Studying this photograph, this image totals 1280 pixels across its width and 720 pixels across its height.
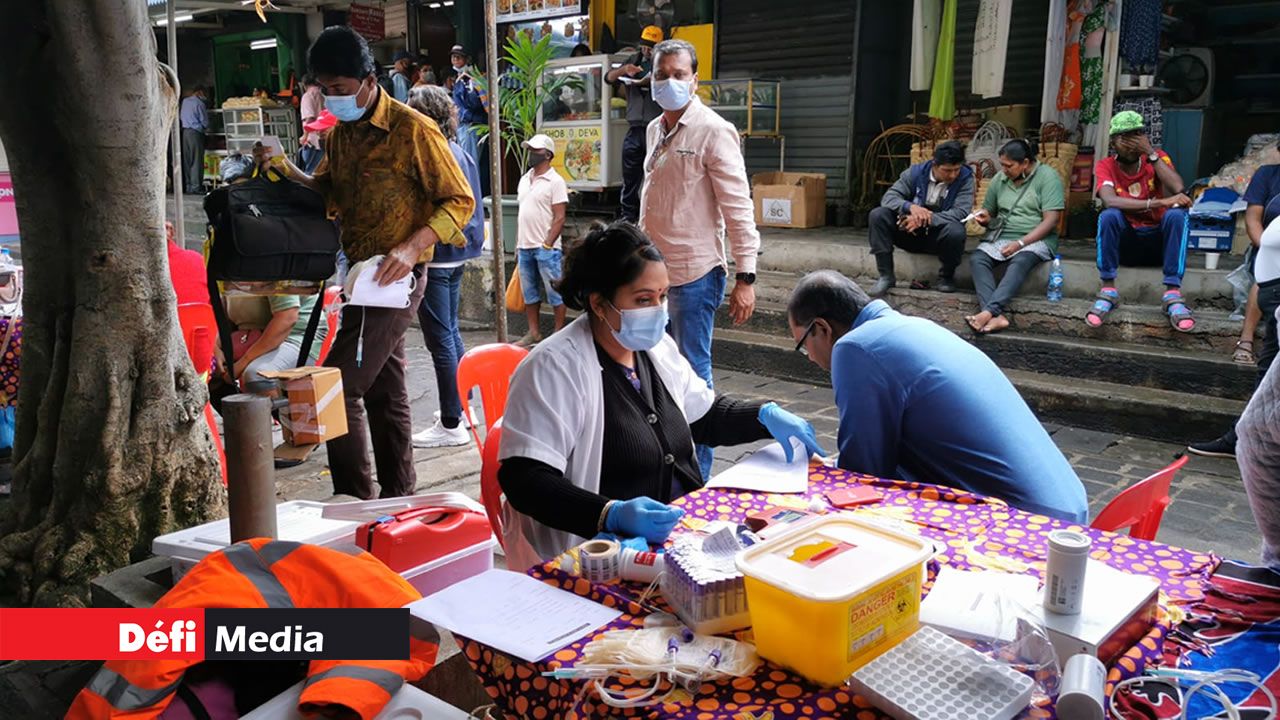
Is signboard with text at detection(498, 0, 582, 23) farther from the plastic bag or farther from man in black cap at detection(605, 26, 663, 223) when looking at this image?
the plastic bag

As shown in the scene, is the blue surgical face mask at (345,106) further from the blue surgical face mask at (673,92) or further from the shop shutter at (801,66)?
the shop shutter at (801,66)

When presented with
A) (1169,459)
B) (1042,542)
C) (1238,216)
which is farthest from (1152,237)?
(1042,542)

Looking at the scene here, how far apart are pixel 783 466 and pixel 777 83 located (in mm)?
8264

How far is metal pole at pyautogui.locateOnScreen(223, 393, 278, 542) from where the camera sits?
2268 millimetres

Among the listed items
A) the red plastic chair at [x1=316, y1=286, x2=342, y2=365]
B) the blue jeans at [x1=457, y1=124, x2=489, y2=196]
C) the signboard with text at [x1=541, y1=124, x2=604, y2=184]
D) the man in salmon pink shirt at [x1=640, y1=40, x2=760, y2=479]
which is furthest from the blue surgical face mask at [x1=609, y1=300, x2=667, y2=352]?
the signboard with text at [x1=541, y1=124, x2=604, y2=184]

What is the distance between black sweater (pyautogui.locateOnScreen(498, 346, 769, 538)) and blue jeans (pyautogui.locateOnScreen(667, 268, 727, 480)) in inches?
65.6

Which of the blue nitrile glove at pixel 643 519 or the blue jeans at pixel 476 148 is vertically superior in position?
the blue jeans at pixel 476 148

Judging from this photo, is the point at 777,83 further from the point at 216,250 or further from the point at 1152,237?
the point at 216,250

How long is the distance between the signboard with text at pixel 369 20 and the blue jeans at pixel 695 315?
36.3ft

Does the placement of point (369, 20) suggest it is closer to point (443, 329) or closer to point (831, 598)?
point (443, 329)

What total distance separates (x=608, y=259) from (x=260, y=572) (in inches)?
46.9

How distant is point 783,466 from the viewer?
8.36 ft

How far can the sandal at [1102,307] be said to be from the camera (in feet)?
20.6

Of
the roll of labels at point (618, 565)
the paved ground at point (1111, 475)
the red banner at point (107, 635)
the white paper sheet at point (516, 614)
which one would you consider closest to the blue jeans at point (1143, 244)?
the paved ground at point (1111, 475)
